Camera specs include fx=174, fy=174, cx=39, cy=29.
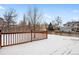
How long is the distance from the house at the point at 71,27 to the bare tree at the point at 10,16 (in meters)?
1.12

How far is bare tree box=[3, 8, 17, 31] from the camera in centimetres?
386

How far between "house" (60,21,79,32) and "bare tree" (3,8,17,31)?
112cm

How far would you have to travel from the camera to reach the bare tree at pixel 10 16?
3862 mm

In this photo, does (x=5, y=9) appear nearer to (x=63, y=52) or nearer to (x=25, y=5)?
(x=25, y=5)

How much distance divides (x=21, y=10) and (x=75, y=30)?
1317mm

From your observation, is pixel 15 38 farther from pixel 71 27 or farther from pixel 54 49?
pixel 71 27

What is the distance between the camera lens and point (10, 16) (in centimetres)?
385

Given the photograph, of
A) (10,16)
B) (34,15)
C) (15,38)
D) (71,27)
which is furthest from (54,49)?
(10,16)

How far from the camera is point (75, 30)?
3984mm

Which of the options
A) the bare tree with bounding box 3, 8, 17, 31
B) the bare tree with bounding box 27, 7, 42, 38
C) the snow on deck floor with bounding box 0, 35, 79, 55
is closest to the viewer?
the snow on deck floor with bounding box 0, 35, 79, 55

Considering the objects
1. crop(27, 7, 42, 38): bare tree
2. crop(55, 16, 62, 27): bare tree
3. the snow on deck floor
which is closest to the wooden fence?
the snow on deck floor

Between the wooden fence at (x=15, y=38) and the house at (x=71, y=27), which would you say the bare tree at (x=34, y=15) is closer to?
the wooden fence at (x=15, y=38)

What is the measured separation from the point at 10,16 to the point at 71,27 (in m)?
1.39

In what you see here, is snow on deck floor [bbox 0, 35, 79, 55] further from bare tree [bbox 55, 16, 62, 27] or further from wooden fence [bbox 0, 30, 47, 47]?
bare tree [bbox 55, 16, 62, 27]
